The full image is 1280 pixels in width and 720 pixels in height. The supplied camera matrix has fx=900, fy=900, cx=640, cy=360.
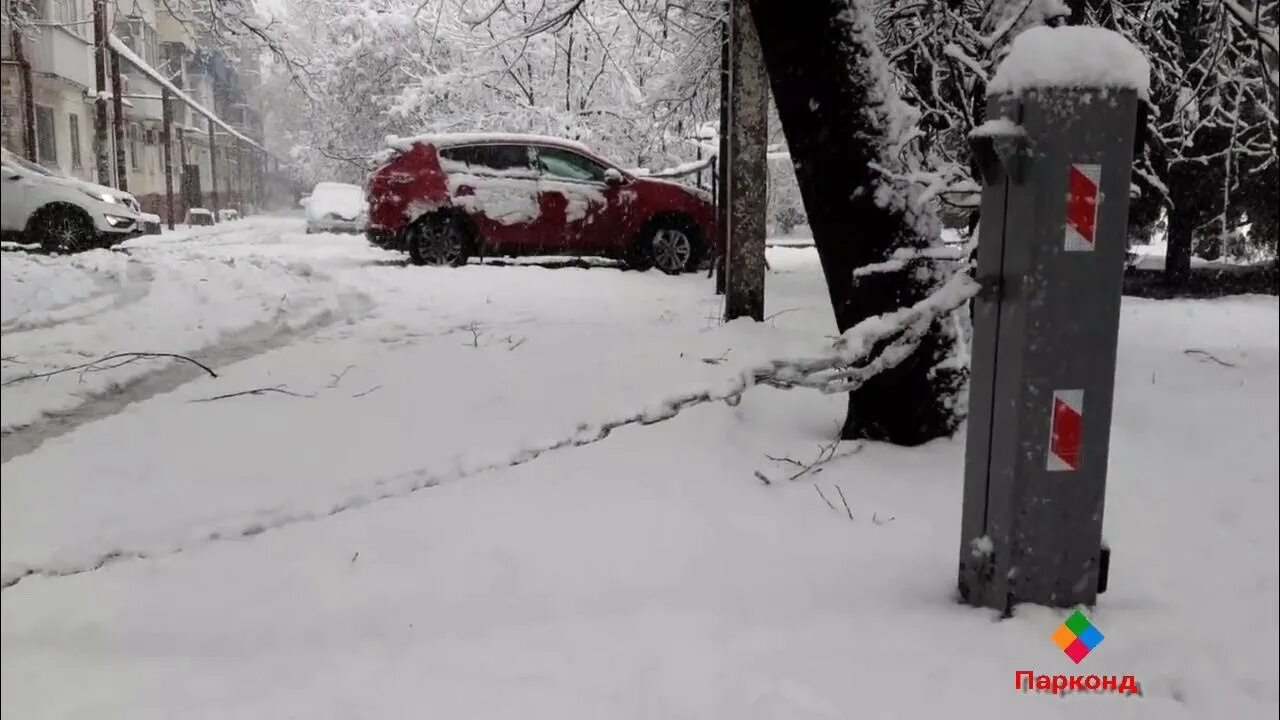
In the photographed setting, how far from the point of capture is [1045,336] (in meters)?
1.79

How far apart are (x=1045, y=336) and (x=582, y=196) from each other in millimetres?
3909

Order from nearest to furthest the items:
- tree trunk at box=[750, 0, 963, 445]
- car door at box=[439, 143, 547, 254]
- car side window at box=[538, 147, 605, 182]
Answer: tree trunk at box=[750, 0, 963, 445] < car door at box=[439, 143, 547, 254] < car side window at box=[538, 147, 605, 182]

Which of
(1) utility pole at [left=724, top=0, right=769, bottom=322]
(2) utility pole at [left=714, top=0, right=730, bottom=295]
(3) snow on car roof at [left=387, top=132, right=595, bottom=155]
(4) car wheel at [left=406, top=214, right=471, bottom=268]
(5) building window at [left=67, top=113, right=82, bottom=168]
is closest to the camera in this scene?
(5) building window at [left=67, top=113, right=82, bottom=168]

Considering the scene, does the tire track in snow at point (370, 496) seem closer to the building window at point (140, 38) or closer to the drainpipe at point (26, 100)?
the drainpipe at point (26, 100)

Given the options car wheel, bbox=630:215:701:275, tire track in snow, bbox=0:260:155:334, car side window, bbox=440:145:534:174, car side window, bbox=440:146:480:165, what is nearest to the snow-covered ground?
tire track in snow, bbox=0:260:155:334

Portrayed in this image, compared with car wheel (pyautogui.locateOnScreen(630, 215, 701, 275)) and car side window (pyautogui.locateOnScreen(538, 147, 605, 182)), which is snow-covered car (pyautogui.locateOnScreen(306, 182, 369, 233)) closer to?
car side window (pyautogui.locateOnScreen(538, 147, 605, 182))

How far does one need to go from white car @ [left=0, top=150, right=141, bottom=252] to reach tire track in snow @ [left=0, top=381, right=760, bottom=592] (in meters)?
0.49

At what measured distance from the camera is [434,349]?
279cm

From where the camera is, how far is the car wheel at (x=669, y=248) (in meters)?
6.67

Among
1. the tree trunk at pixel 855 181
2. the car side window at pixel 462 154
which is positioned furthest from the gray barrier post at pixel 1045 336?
the car side window at pixel 462 154

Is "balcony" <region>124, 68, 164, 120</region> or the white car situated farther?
"balcony" <region>124, 68, 164, 120</region>

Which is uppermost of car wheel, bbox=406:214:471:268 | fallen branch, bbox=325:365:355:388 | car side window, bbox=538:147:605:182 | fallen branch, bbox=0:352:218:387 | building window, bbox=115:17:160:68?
car side window, bbox=538:147:605:182

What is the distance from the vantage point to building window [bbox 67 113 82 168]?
1363 millimetres

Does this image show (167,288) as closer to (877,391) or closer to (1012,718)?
(1012,718)
